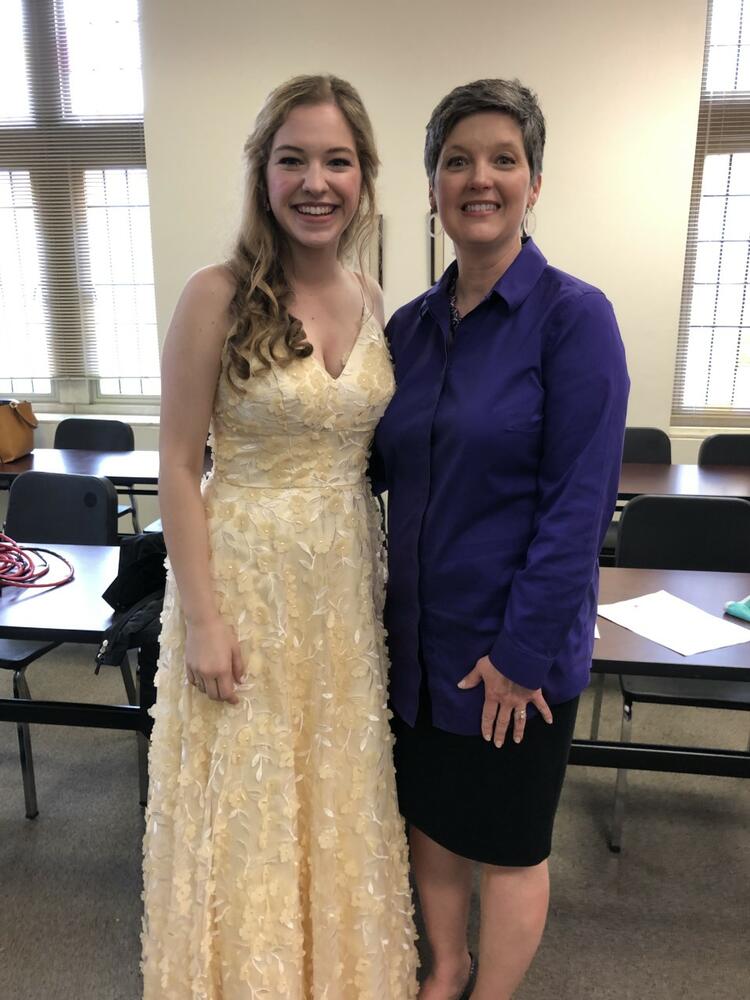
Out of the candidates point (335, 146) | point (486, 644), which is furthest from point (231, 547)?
point (335, 146)

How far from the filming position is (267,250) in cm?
Result: 121

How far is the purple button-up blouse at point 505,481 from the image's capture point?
105 centimetres

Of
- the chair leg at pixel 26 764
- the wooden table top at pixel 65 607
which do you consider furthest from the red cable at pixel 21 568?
the chair leg at pixel 26 764

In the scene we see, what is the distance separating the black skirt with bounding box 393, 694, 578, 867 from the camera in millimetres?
1202

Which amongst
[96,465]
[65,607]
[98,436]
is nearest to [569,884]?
[65,607]

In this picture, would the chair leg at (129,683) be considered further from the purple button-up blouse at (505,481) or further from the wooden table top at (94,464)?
the purple button-up blouse at (505,481)

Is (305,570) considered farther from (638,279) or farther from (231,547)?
(638,279)

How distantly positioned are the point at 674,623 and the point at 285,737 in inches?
37.4

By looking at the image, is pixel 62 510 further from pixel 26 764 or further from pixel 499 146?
pixel 499 146

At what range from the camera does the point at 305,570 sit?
1229 mm

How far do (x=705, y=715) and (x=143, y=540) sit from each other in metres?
2.20

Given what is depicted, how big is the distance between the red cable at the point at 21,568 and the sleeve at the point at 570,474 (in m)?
1.32

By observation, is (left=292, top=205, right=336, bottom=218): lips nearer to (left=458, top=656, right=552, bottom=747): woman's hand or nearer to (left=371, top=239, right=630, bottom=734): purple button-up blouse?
(left=371, top=239, right=630, bottom=734): purple button-up blouse

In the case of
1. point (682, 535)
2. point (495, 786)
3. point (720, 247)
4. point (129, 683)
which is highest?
point (720, 247)
